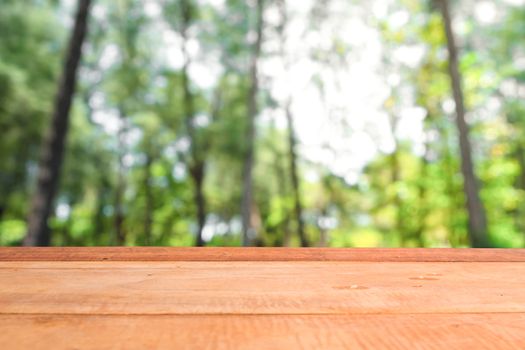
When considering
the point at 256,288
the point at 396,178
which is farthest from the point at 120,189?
the point at 256,288

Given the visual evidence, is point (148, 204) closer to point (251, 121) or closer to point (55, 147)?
point (251, 121)

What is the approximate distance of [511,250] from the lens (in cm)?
163

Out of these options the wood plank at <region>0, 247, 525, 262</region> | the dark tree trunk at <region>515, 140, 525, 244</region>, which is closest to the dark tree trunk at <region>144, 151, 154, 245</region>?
the dark tree trunk at <region>515, 140, 525, 244</region>

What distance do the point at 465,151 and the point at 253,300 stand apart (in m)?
7.42

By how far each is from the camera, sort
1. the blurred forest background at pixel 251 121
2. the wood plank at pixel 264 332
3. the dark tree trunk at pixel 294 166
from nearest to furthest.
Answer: the wood plank at pixel 264 332 < the blurred forest background at pixel 251 121 < the dark tree trunk at pixel 294 166

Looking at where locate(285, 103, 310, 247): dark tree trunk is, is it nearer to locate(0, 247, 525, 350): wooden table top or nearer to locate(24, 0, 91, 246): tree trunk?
locate(24, 0, 91, 246): tree trunk

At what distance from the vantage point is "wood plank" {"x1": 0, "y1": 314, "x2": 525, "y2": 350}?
0.64 meters

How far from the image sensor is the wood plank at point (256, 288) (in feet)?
2.76

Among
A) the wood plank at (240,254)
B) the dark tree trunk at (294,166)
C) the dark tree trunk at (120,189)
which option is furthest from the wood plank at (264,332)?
the dark tree trunk at (120,189)

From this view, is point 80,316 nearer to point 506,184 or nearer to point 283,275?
point 283,275

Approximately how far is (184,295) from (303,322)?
28 centimetres

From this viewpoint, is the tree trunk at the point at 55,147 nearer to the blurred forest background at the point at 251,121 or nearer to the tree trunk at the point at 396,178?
the blurred forest background at the point at 251,121

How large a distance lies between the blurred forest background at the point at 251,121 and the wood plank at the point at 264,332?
9630 millimetres

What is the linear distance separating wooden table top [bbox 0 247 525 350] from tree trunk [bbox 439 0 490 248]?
6250 mm
